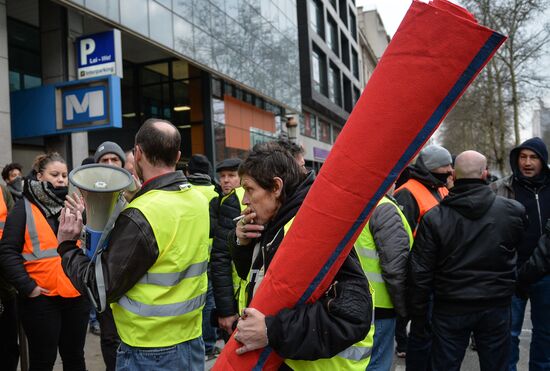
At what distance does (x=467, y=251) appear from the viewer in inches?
120

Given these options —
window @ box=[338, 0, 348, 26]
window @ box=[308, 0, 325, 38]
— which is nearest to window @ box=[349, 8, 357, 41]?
window @ box=[338, 0, 348, 26]

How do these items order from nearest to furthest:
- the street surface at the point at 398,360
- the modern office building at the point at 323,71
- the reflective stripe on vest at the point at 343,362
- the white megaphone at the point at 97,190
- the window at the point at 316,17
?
1. the reflective stripe on vest at the point at 343,362
2. the white megaphone at the point at 97,190
3. the street surface at the point at 398,360
4. the modern office building at the point at 323,71
5. the window at the point at 316,17

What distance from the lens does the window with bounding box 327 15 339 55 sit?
35.9m

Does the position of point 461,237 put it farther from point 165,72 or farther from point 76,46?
point 165,72

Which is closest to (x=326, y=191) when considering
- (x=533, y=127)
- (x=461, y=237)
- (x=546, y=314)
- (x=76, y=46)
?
(x=461, y=237)

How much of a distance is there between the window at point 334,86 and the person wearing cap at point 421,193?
1229 inches

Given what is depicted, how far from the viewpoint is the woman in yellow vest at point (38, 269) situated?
10.9 feet

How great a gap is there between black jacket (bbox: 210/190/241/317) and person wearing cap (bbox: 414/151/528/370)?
1346 millimetres

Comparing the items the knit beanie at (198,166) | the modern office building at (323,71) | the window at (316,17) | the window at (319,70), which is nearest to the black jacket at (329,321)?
the knit beanie at (198,166)

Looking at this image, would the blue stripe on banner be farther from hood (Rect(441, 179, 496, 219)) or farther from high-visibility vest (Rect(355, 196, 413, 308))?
hood (Rect(441, 179, 496, 219))

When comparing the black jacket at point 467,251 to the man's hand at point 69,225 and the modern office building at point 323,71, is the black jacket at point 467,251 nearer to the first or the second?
the man's hand at point 69,225

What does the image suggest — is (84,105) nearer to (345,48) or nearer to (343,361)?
(343,361)

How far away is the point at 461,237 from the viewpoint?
9.98 feet

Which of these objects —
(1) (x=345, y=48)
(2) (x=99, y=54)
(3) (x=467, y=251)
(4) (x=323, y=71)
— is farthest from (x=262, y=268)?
(1) (x=345, y=48)
